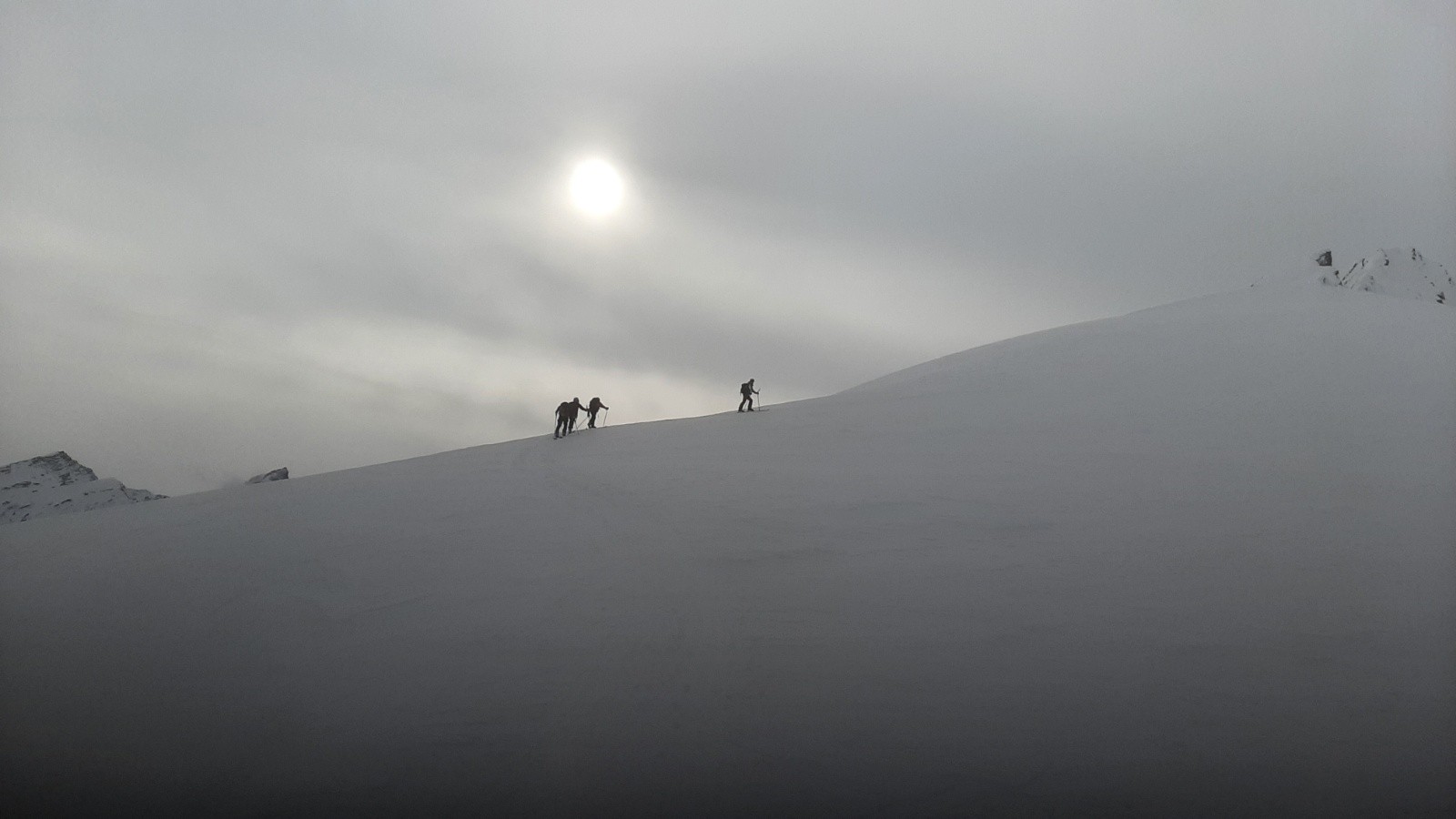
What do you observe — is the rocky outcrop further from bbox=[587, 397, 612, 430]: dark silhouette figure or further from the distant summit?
the distant summit

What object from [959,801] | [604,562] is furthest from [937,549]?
[604,562]

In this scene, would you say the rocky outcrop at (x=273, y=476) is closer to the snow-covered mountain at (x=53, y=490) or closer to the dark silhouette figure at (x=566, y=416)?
the dark silhouette figure at (x=566, y=416)

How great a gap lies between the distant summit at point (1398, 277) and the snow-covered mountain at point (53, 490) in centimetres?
7492

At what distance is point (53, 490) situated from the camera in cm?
7606

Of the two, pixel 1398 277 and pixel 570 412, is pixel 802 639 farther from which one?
pixel 1398 277

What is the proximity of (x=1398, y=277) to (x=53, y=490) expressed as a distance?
10998 cm

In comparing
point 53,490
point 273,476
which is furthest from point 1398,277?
point 53,490

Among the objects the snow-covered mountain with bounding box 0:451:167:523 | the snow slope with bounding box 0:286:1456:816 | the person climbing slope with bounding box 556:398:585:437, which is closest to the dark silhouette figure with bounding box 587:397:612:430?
the person climbing slope with bounding box 556:398:585:437

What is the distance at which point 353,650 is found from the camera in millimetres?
8297

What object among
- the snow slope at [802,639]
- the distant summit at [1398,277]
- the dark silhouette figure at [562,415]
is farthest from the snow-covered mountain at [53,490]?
the distant summit at [1398,277]

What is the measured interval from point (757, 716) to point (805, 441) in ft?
28.2

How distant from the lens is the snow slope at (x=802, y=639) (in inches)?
261

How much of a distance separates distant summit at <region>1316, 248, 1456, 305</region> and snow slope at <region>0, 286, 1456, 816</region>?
17.9m

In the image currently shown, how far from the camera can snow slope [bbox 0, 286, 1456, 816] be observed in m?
6.62
